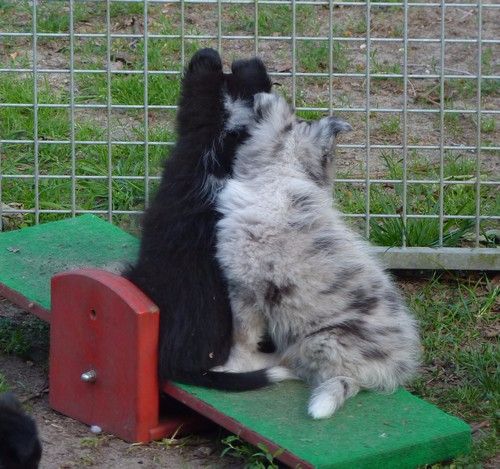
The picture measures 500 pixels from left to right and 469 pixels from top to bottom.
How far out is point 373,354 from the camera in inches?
166

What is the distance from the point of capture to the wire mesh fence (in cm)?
583

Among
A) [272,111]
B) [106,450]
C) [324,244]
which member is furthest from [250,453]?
[272,111]

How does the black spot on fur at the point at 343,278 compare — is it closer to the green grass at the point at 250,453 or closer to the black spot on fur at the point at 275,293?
the black spot on fur at the point at 275,293

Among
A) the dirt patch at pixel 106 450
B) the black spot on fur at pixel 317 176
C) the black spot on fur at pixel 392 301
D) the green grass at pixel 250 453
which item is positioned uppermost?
the black spot on fur at pixel 317 176

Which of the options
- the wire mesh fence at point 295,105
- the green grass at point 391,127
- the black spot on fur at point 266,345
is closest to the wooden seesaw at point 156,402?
the black spot on fur at point 266,345

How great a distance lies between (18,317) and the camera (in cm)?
547

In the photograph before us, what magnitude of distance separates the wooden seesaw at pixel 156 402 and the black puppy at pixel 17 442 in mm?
837

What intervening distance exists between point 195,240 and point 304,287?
1.52 ft

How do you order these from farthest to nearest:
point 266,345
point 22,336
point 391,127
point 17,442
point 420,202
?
point 391,127, point 420,202, point 22,336, point 266,345, point 17,442

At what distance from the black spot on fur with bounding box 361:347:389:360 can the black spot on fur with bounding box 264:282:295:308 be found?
0.35 m

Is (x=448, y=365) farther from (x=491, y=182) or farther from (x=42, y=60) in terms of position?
(x=42, y=60)

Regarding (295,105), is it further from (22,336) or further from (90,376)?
(90,376)

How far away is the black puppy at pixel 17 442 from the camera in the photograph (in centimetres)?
323

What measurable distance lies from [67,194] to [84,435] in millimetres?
2251
